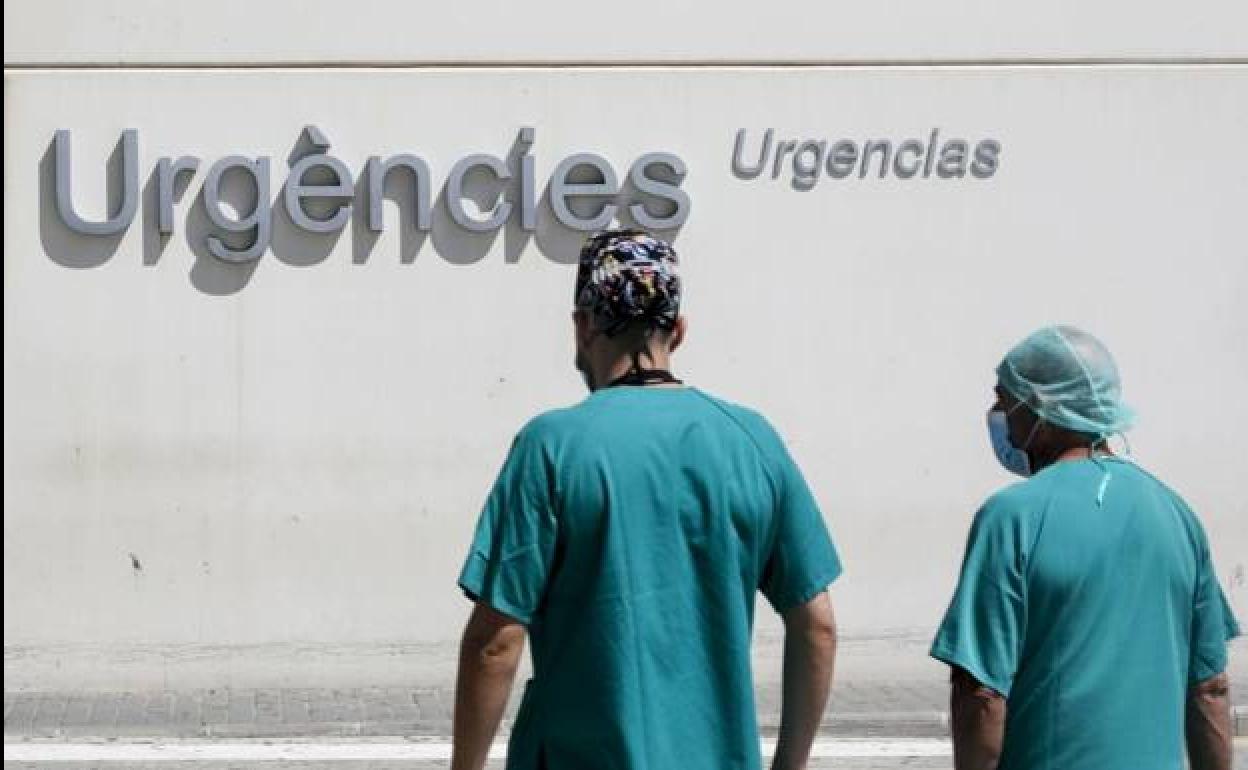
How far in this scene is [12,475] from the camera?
39.3ft

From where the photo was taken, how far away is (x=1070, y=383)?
4.16 meters

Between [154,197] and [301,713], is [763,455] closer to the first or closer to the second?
[301,713]

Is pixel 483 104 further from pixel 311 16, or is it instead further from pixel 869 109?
pixel 869 109

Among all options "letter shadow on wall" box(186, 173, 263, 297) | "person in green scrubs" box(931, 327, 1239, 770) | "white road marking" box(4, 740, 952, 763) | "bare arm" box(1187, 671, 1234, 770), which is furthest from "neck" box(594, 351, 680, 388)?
"letter shadow on wall" box(186, 173, 263, 297)

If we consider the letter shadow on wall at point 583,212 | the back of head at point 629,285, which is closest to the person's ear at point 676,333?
the back of head at point 629,285

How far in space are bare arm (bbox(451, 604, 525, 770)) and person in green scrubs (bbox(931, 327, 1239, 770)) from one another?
0.72 meters

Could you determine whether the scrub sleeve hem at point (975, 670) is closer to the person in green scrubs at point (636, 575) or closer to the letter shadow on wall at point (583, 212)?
the person in green scrubs at point (636, 575)

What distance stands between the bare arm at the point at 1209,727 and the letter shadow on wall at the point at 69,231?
846 centimetres

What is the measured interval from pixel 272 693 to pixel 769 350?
3.06 metres

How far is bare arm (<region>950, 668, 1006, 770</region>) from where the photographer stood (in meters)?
3.94

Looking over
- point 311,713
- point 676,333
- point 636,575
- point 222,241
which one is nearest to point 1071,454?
point 676,333

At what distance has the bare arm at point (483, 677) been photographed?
12.8 feet

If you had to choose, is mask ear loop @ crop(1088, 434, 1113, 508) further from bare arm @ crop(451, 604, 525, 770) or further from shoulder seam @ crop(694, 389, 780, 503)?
bare arm @ crop(451, 604, 525, 770)

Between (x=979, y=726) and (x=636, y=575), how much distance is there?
24.9 inches
